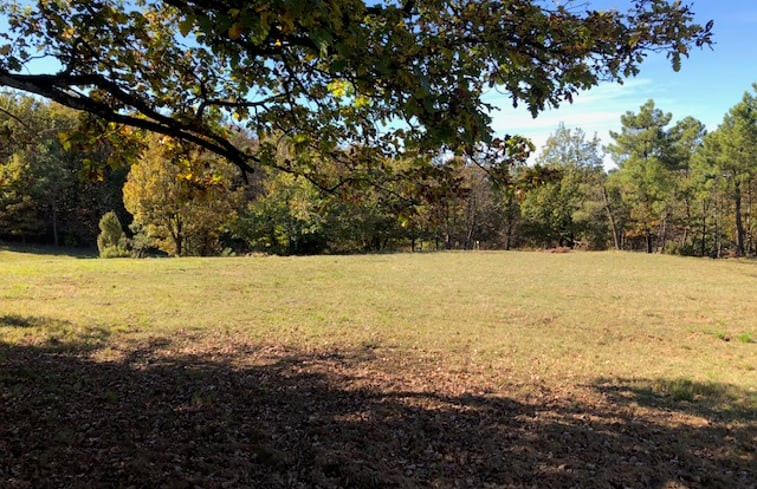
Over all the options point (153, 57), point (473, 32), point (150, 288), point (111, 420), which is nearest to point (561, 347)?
point (473, 32)

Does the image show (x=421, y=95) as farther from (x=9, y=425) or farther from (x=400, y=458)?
(x=9, y=425)

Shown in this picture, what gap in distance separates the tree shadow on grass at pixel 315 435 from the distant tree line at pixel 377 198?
86.2 inches

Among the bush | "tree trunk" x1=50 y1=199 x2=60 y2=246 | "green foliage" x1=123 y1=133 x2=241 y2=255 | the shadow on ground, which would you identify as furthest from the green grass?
"tree trunk" x1=50 y1=199 x2=60 y2=246

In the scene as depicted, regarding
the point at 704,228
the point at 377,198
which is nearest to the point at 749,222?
the point at 704,228

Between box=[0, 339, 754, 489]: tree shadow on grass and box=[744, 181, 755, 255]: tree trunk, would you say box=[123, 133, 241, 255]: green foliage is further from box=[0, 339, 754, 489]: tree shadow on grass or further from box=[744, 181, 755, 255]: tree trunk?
box=[744, 181, 755, 255]: tree trunk

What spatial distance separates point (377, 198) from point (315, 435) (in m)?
2.57

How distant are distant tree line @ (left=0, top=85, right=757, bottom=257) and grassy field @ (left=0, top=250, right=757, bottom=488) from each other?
7.50ft

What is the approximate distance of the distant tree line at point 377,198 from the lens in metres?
5.83

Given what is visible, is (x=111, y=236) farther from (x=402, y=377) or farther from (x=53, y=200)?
(x=402, y=377)

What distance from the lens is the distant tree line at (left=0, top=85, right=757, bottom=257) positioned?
583cm

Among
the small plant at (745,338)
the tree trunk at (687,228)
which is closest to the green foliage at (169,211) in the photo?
the small plant at (745,338)

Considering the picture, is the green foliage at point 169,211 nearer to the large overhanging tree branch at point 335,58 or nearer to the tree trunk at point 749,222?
the large overhanging tree branch at point 335,58

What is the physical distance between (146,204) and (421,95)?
2864 centimetres

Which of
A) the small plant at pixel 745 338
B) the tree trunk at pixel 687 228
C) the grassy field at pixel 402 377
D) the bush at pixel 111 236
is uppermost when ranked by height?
the tree trunk at pixel 687 228
